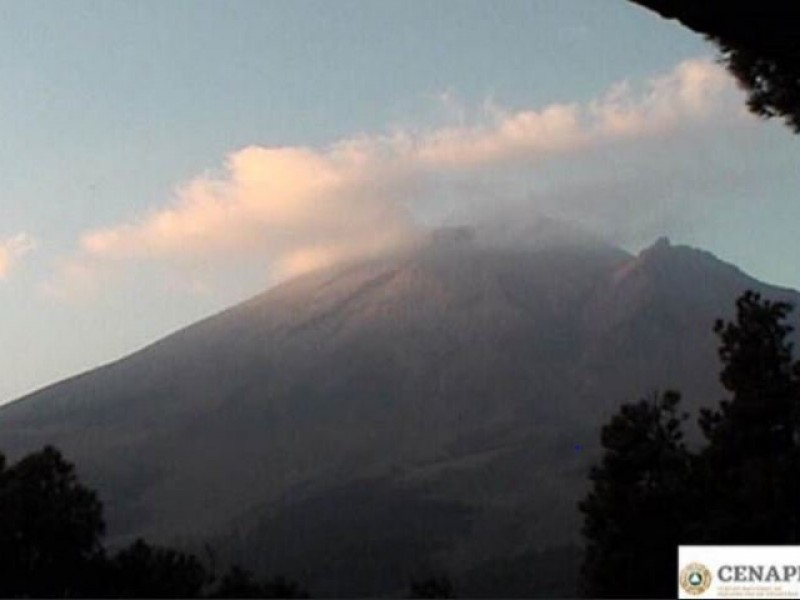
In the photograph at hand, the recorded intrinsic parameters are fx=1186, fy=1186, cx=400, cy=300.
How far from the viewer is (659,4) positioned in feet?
10.2

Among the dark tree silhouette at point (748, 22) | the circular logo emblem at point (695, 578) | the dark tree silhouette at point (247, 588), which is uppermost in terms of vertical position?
the dark tree silhouette at point (748, 22)

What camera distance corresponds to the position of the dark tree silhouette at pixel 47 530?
83.0 feet

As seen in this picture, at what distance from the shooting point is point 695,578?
9.56 meters

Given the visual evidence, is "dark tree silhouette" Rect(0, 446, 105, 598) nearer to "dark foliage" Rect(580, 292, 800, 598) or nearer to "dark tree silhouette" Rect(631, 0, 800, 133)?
"dark foliage" Rect(580, 292, 800, 598)

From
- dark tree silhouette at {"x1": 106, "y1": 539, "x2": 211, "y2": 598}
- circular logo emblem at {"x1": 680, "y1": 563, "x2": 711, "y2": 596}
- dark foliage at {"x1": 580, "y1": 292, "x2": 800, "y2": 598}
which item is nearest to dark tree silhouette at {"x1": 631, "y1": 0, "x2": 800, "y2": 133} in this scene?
circular logo emblem at {"x1": 680, "y1": 563, "x2": 711, "y2": 596}

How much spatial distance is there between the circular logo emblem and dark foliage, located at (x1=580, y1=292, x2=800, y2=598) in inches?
504

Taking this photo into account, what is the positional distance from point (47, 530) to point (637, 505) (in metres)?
12.7

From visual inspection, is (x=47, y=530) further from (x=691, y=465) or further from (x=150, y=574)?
(x=691, y=465)

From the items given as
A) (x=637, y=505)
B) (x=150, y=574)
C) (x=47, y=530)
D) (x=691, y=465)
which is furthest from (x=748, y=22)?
(x=150, y=574)

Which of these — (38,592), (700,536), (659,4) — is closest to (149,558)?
(38,592)

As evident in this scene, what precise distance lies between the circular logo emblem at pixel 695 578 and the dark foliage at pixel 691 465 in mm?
12796

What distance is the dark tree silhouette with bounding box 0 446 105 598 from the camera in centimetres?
2531

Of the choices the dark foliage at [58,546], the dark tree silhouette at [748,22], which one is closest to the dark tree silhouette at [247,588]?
the dark foliage at [58,546]

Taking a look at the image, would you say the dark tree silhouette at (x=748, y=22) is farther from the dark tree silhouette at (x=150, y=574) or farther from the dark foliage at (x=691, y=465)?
the dark tree silhouette at (x=150, y=574)
